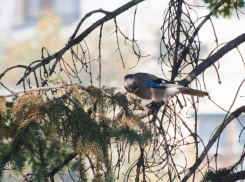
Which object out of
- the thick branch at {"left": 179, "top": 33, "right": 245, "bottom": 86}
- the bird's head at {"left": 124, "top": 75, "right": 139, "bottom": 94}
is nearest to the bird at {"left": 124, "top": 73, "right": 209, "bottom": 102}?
the bird's head at {"left": 124, "top": 75, "right": 139, "bottom": 94}

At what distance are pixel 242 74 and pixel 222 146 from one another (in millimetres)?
2716

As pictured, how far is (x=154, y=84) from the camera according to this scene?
410cm

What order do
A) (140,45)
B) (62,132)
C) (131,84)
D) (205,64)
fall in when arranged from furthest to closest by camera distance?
(140,45), (131,84), (205,64), (62,132)

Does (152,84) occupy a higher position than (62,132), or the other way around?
(152,84)

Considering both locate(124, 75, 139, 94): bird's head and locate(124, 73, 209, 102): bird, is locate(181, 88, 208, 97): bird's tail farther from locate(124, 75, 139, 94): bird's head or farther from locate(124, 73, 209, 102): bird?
locate(124, 75, 139, 94): bird's head

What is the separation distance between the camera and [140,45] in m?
16.3

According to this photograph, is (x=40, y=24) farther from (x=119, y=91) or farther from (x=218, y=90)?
(x=119, y=91)

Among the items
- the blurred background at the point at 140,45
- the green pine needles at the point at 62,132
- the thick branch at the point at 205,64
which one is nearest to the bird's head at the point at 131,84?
the thick branch at the point at 205,64

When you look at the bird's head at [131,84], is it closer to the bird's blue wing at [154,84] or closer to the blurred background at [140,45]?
the bird's blue wing at [154,84]

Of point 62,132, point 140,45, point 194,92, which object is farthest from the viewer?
point 140,45

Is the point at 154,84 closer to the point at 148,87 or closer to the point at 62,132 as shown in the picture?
the point at 148,87

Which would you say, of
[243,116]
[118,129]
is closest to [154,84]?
[118,129]

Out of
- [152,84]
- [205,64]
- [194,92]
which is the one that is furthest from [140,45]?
[205,64]

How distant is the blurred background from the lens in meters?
14.6
